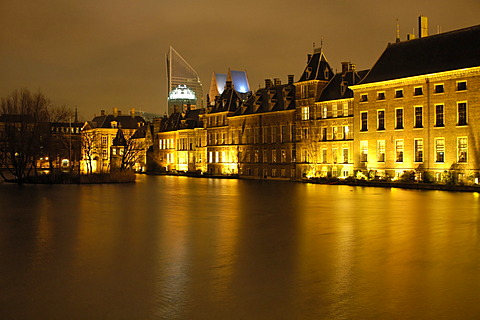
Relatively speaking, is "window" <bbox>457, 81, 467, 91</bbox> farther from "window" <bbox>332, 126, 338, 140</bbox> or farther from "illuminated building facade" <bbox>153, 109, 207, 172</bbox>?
"illuminated building facade" <bbox>153, 109, 207, 172</bbox>

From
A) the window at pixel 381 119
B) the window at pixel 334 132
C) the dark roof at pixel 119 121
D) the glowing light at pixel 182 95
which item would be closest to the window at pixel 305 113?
the window at pixel 334 132

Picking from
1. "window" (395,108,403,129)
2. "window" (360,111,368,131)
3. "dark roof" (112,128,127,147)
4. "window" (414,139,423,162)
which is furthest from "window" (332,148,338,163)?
"dark roof" (112,128,127,147)

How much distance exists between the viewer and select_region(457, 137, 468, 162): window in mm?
49594

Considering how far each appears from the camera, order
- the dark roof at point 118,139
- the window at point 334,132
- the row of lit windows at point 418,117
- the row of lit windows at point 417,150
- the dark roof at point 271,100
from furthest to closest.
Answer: the dark roof at point 118,139 < the dark roof at point 271,100 < the window at point 334,132 < the row of lit windows at point 418,117 < the row of lit windows at point 417,150

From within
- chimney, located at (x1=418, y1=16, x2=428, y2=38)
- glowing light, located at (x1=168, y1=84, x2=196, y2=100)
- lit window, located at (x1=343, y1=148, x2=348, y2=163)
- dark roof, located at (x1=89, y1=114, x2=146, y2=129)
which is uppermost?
glowing light, located at (x1=168, y1=84, x2=196, y2=100)

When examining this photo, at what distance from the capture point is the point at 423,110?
53469 mm

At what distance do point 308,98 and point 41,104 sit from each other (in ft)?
107

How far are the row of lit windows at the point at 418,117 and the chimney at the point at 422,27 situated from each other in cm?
925

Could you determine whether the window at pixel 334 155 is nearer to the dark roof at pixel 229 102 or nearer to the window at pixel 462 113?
the window at pixel 462 113

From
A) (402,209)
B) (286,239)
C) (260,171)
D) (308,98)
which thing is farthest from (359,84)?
(286,239)

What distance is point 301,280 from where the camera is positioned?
1167cm

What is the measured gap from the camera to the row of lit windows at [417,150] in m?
49.8

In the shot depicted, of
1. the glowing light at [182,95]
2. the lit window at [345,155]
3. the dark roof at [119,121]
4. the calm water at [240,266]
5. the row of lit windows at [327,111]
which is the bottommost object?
the calm water at [240,266]

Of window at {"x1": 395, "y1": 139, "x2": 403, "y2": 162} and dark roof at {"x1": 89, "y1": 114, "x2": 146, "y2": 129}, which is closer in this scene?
window at {"x1": 395, "y1": 139, "x2": 403, "y2": 162}
